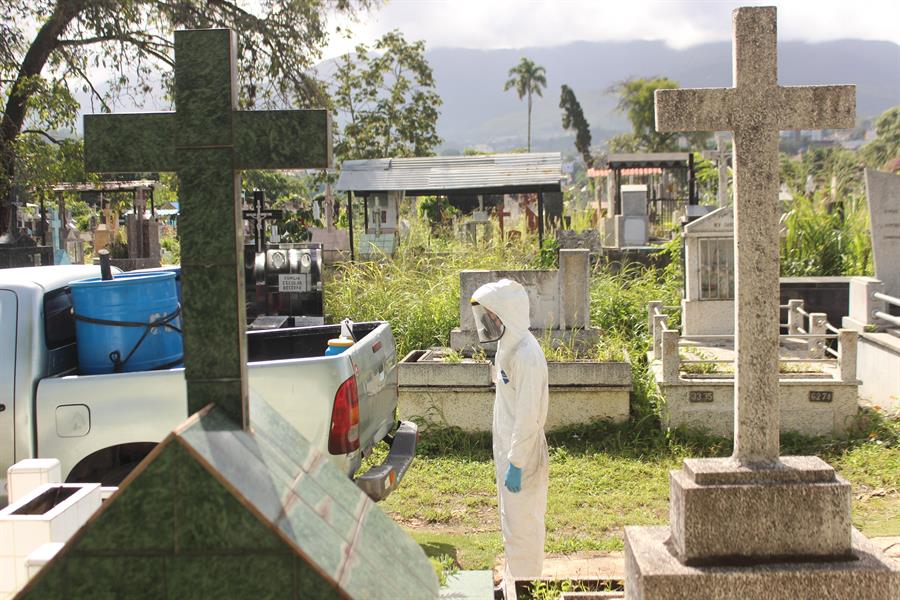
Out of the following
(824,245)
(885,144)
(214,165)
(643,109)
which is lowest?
(824,245)

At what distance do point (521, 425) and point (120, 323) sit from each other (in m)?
2.39

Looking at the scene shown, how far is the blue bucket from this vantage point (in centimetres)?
532

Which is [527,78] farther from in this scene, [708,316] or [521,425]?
[521,425]

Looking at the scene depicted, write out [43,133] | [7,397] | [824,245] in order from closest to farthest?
[7,397]
[43,133]
[824,245]

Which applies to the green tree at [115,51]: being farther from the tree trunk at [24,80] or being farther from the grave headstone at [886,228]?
the grave headstone at [886,228]

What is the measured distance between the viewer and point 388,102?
107ft

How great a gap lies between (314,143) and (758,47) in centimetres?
224

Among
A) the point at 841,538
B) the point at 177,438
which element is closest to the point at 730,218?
the point at 841,538

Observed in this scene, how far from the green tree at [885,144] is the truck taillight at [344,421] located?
3722cm

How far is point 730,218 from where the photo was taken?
11164mm

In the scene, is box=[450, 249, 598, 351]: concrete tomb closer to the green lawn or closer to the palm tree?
the green lawn

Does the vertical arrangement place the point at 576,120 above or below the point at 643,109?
above

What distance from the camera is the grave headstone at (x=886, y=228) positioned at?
36.5 ft

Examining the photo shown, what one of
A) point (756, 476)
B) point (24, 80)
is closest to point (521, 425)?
point (756, 476)
